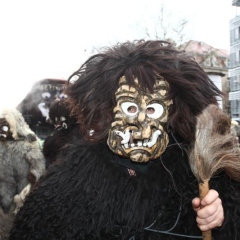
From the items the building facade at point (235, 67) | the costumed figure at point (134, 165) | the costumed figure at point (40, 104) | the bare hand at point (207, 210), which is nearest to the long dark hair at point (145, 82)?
the costumed figure at point (134, 165)

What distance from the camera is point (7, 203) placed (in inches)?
189

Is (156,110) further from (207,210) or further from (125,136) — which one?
(207,210)

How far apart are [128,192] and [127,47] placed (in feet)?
2.68

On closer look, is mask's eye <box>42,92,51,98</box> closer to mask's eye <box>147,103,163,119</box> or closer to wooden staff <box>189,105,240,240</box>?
mask's eye <box>147,103,163,119</box>

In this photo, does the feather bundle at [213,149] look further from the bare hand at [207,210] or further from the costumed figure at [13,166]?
the costumed figure at [13,166]

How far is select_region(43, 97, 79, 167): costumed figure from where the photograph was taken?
5.46 meters

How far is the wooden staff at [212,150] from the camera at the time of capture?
1.91 meters

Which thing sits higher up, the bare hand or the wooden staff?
the wooden staff

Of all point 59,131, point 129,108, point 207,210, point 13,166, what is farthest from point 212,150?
point 59,131

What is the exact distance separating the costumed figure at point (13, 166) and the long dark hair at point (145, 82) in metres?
2.58

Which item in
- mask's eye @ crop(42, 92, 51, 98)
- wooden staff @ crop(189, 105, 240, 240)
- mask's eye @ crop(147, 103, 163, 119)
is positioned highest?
mask's eye @ crop(42, 92, 51, 98)

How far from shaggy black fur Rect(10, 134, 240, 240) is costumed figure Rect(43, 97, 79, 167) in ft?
10.1

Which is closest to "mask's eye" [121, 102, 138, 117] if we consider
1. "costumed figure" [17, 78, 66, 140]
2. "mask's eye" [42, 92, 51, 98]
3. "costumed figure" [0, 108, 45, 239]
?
"costumed figure" [0, 108, 45, 239]

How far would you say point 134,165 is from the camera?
2279 millimetres
